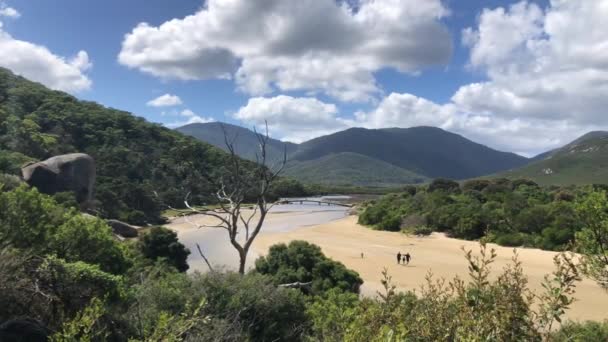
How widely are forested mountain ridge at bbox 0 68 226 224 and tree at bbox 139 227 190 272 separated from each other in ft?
87.9

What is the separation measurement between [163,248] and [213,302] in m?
18.8

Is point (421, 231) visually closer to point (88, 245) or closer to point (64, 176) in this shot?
point (64, 176)

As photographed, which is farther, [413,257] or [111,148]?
[111,148]

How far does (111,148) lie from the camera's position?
77.9m

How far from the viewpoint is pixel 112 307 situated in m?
9.77

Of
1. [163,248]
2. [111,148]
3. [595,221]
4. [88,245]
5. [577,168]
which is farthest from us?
[577,168]

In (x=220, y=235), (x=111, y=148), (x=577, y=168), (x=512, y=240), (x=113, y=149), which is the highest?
(x=577, y=168)

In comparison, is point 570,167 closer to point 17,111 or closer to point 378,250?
point 378,250

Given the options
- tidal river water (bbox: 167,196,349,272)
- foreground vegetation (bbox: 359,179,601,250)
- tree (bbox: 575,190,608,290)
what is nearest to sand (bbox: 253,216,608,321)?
foreground vegetation (bbox: 359,179,601,250)

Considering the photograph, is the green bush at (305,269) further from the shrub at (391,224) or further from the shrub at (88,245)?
the shrub at (391,224)

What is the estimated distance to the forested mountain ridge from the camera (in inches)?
2352

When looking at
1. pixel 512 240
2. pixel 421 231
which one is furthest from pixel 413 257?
pixel 421 231

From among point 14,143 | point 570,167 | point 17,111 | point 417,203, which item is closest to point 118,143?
point 17,111

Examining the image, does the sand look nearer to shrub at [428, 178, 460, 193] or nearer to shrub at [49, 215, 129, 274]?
shrub at [49, 215, 129, 274]
